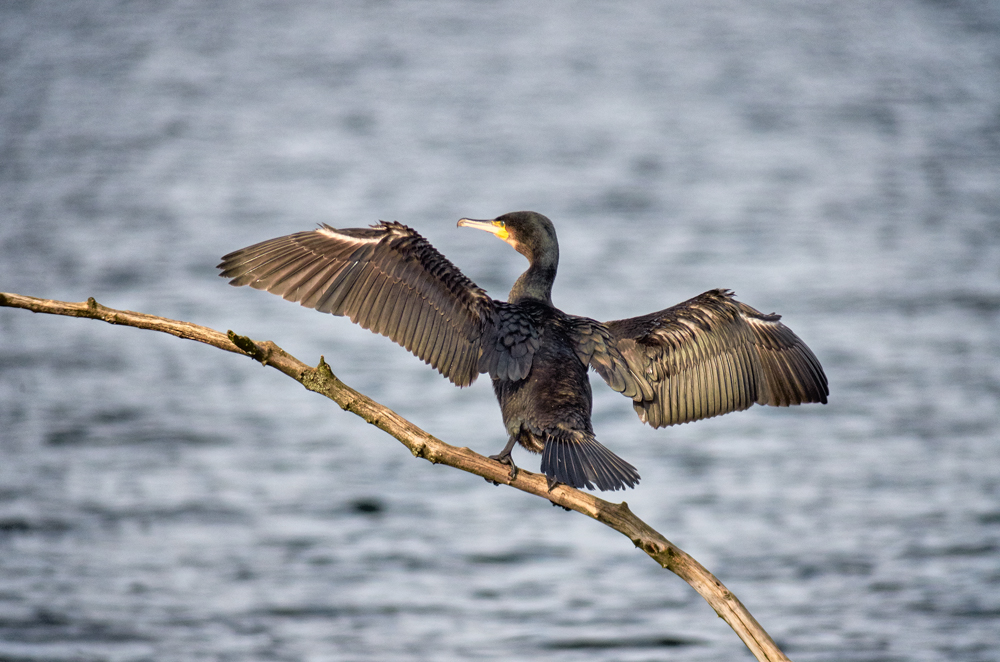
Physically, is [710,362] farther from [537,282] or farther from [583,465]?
[583,465]

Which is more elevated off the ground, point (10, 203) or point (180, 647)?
point (10, 203)

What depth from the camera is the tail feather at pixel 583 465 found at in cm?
462

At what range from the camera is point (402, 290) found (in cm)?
544

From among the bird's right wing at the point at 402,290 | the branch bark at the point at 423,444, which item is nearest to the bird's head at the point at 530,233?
the bird's right wing at the point at 402,290

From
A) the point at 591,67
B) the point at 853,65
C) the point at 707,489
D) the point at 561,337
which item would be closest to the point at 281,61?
the point at 591,67

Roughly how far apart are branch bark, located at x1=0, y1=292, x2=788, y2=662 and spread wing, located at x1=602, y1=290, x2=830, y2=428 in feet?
5.04

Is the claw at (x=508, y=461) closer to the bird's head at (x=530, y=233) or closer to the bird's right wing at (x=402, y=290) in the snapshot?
the bird's right wing at (x=402, y=290)

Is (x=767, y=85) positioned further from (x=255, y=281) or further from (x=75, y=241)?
(x=255, y=281)

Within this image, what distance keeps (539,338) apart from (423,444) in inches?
56.9

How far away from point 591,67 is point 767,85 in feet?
10.6

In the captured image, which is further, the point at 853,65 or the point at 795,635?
the point at 853,65

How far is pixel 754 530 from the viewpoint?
1020 cm

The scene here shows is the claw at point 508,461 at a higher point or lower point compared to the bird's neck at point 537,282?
lower

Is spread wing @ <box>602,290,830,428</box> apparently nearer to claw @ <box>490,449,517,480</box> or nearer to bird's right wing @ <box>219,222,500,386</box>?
bird's right wing @ <box>219,222,500,386</box>
